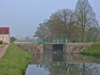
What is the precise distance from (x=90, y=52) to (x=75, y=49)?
11.1 ft

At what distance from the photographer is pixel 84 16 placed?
3409cm

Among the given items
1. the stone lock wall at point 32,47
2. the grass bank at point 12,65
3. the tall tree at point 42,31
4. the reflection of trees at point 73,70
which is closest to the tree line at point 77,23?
the stone lock wall at point 32,47

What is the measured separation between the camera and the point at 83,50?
3109cm

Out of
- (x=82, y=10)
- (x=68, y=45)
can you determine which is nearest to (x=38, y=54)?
(x=68, y=45)

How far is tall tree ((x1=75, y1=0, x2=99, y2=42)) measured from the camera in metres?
33.8

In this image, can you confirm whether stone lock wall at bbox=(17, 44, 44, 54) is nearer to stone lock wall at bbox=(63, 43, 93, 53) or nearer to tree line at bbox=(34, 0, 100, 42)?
stone lock wall at bbox=(63, 43, 93, 53)

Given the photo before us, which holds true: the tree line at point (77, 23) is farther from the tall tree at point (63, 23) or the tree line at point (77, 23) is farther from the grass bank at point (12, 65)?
the grass bank at point (12, 65)

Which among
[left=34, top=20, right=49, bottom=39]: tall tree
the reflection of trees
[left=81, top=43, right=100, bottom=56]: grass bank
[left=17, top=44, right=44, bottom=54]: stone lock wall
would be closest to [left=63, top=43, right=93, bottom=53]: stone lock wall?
[left=81, top=43, right=100, bottom=56]: grass bank

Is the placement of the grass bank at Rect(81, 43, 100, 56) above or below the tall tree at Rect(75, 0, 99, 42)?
below

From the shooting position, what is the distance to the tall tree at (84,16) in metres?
33.8

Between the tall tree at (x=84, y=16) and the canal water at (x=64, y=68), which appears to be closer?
the canal water at (x=64, y=68)

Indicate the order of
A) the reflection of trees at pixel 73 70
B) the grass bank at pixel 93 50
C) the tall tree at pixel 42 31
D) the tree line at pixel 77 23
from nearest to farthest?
the reflection of trees at pixel 73 70 < the grass bank at pixel 93 50 < the tree line at pixel 77 23 < the tall tree at pixel 42 31

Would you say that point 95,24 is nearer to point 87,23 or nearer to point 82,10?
point 87,23

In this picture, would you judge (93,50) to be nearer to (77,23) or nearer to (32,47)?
(77,23)
